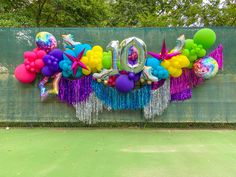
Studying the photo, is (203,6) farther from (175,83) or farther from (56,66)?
(56,66)

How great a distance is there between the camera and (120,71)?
718 centimetres

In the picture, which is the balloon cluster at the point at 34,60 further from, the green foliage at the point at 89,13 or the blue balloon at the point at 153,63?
the green foliage at the point at 89,13

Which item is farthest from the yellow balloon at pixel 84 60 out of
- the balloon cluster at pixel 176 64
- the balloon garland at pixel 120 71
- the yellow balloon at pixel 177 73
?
the yellow balloon at pixel 177 73

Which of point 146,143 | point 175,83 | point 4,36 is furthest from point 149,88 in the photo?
point 4,36

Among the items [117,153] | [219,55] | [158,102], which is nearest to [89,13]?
[158,102]

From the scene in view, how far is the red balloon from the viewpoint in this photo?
7.61 meters

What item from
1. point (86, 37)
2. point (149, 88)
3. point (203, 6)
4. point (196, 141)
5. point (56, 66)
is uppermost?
point (203, 6)

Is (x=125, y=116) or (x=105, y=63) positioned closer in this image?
(x=105, y=63)

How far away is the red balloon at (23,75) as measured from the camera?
7609 mm

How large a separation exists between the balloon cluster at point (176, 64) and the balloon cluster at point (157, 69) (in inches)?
4.2

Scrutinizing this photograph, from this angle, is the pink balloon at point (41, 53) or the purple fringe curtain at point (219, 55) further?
the purple fringe curtain at point (219, 55)

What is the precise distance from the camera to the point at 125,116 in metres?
7.82

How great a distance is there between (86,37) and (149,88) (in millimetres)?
1826

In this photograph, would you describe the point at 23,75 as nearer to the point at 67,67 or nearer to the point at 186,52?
the point at 67,67
